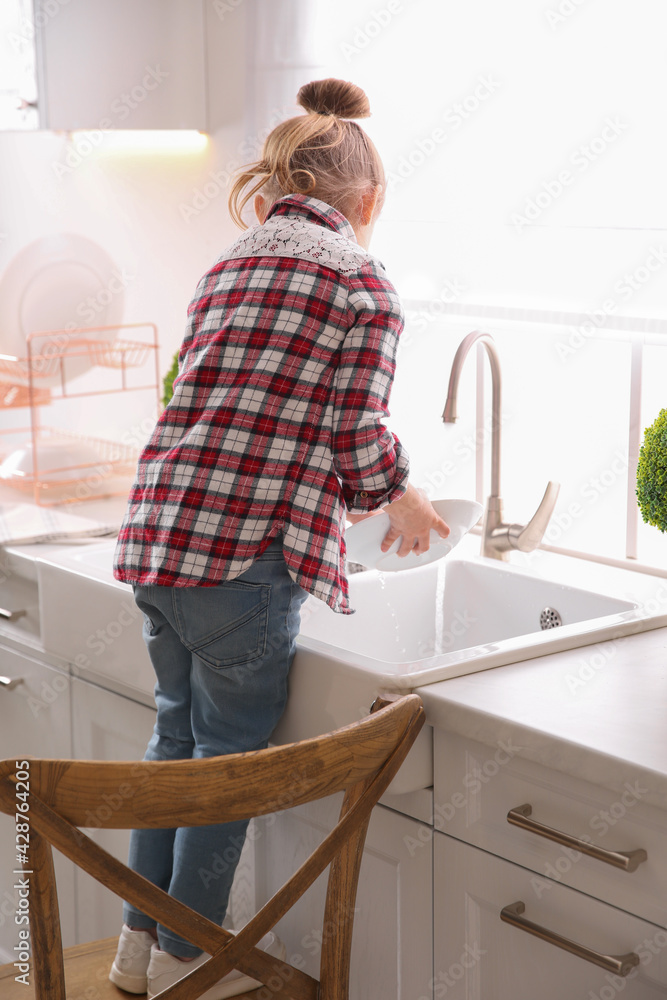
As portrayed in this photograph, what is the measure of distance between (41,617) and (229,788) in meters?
0.79

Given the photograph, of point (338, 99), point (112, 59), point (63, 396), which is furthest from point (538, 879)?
point (112, 59)

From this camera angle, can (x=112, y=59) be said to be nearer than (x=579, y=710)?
No

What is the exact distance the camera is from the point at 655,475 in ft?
3.84

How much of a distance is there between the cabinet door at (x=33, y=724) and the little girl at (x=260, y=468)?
1.41 feet

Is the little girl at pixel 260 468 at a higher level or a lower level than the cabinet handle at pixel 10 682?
higher

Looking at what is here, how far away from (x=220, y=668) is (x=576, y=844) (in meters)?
0.40

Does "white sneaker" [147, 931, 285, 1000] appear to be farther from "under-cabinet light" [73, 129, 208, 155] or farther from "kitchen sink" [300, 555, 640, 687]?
"under-cabinet light" [73, 129, 208, 155]

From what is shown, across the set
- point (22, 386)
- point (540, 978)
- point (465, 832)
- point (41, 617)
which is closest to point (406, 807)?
point (465, 832)

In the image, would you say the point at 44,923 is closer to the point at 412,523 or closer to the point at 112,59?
the point at 412,523

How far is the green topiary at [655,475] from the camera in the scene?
1162mm
